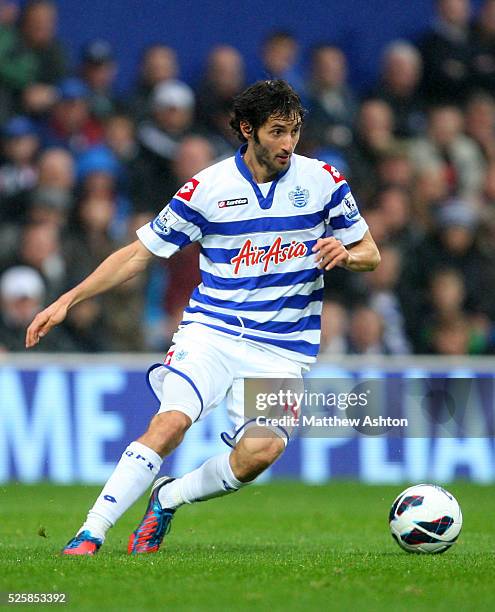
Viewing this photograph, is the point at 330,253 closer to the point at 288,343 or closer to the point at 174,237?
the point at 288,343

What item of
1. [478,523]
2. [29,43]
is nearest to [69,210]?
[29,43]

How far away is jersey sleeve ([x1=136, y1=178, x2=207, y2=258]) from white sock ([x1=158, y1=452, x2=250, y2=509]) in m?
1.15

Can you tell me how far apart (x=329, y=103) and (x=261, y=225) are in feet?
27.6

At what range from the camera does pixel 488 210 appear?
1511 centimetres

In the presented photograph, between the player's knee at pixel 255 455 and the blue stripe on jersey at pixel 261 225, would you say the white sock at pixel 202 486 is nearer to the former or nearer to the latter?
the player's knee at pixel 255 455

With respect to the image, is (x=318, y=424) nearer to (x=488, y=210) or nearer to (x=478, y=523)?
(x=478, y=523)

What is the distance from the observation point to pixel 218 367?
7.02 m

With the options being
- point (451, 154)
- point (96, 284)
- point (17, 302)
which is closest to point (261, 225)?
point (96, 284)

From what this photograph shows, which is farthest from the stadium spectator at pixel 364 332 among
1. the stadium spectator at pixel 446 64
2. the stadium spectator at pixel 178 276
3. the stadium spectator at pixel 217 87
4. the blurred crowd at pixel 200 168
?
the stadium spectator at pixel 446 64

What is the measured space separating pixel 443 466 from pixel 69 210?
4.36 m

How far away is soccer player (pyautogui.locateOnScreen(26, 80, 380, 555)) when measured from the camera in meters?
6.94

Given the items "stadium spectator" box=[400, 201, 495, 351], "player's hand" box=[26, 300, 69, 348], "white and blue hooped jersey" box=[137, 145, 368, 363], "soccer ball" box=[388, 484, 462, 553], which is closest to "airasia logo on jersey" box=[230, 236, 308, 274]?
"white and blue hooped jersey" box=[137, 145, 368, 363]

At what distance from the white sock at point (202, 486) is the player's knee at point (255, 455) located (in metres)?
0.09

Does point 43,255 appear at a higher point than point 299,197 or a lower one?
higher
